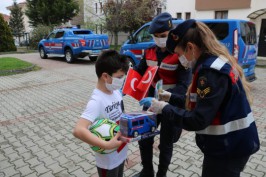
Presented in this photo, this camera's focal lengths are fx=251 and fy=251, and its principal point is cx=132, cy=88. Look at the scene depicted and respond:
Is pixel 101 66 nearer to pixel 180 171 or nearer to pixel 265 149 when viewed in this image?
pixel 180 171

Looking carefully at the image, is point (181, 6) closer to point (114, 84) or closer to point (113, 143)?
point (114, 84)

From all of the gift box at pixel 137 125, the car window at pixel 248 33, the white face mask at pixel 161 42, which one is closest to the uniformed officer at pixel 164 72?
the white face mask at pixel 161 42

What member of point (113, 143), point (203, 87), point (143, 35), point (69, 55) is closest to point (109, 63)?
point (113, 143)

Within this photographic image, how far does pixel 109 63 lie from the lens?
1.92 m

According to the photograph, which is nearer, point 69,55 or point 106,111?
point 106,111

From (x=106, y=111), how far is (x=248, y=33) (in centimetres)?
689

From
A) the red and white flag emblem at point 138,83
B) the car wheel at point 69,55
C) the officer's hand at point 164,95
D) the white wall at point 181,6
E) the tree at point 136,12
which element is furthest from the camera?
the tree at point 136,12

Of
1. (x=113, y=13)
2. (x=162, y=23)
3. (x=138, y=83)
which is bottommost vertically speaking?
(x=138, y=83)

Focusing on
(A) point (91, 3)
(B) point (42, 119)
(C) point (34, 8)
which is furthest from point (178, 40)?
(C) point (34, 8)

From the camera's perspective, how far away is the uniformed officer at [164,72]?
248cm

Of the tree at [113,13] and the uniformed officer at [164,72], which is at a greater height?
the tree at [113,13]

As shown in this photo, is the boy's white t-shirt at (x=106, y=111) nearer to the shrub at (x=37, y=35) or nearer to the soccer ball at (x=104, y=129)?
the soccer ball at (x=104, y=129)

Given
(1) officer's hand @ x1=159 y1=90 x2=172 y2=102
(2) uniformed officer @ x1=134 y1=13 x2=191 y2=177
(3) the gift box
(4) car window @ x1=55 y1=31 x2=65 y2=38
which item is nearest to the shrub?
(4) car window @ x1=55 y1=31 x2=65 y2=38

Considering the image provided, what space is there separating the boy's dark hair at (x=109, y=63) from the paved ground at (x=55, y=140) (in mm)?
1772
